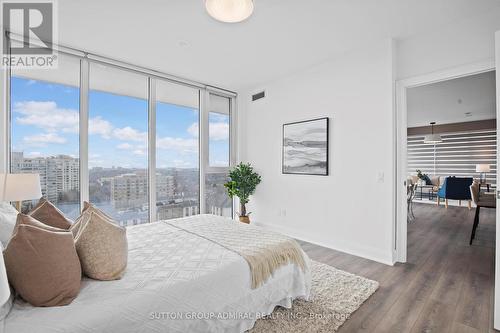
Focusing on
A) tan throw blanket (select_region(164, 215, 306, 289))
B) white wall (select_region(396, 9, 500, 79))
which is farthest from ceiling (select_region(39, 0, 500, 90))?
tan throw blanket (select_region(164, 215, 306, 289))

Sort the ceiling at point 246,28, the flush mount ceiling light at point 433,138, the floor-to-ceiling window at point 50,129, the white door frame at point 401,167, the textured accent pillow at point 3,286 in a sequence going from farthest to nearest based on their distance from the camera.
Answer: the flush mount ceiling light at point 433,138, the white door frame at point 401,167, the floor-to-ceiling window at point 50,129, the ceiling at point 246,28, the textured accent pillow at point 3,286

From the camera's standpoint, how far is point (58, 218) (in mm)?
1762

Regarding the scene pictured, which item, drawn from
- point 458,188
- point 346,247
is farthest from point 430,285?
point 458,188

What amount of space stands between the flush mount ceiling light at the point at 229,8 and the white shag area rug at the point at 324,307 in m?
2.52

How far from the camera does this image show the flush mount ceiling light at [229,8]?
80.8 inches

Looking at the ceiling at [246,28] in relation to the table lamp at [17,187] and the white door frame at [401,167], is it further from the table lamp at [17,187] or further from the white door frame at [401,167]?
the table lamp at [17,187]

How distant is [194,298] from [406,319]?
1.70 metres

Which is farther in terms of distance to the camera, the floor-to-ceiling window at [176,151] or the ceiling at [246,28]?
the floor-to-ceiling window at [176,151]

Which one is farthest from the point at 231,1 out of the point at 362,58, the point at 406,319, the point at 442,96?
the point at 442,96

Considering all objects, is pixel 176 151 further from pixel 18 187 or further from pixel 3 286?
pixel 3 286

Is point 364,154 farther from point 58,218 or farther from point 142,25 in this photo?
point 58,218

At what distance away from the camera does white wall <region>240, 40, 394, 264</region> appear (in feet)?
10.3

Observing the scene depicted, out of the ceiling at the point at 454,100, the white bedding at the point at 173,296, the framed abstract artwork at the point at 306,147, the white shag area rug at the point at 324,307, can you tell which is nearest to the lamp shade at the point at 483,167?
the ceiling at the point at 454,100

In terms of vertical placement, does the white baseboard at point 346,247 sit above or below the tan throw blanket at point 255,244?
below
